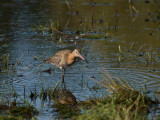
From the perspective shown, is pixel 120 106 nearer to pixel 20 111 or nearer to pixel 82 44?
pixel 20 111

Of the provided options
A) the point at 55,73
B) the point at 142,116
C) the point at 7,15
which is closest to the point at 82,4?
the point at 7,15

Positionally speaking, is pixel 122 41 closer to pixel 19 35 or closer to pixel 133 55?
pixel 133 55

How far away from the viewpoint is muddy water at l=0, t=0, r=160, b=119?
9.18 metres

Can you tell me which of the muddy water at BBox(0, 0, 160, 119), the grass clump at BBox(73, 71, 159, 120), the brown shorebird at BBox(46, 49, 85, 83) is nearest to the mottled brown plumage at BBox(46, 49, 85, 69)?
the brown shorebird at BBox(46, 49, 85, 83)

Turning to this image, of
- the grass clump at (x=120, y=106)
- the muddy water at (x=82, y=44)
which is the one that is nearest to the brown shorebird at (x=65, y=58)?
the muddy water at (x=82, y=44)

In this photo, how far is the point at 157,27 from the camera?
16344 millimetres

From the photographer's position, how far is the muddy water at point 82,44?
9180 millimetres

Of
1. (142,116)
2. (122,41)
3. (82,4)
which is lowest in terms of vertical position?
(142,116)

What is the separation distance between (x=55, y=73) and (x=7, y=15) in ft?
30.9

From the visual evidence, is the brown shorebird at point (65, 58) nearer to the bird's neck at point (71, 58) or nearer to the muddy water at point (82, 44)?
the bird's neck at point (71, 58)

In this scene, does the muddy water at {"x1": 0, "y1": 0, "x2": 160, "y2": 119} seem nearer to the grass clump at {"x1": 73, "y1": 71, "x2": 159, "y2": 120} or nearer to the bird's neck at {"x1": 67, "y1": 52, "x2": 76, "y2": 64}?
the bird's neck at {"x1": 67, "y1": 52, "x2": 76, "y2": 64}

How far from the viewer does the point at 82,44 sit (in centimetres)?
1349

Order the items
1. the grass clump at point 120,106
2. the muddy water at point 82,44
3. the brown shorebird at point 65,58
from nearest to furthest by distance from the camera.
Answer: the grass clump at point 120,106 < the muddy water at point 82,44 < the brown shorebird at point 65,58

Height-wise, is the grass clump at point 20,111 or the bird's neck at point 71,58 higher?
the bird's neck at point 71,58
